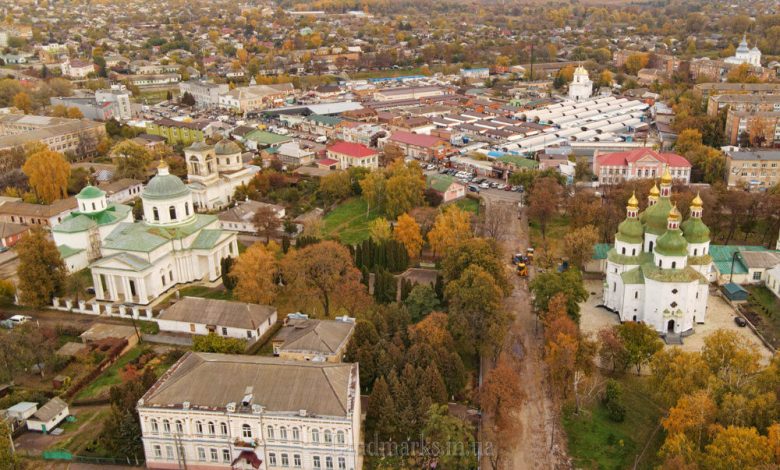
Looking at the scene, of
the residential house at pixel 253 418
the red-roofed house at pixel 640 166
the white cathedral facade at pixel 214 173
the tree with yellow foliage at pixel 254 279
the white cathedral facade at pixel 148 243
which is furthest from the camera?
the red-roofed house at pixel 640 166

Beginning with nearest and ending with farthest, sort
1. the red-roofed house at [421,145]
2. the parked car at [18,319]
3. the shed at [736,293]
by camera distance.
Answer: the parked car at [18,319]
the shed at [736,293]
the red-roofed house at [421,145]

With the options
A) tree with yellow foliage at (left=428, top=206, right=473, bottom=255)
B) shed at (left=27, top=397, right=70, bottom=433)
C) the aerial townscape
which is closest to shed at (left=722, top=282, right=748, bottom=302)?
the aerial townscape

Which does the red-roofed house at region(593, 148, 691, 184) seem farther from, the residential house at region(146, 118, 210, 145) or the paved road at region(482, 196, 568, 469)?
the residential house at region(146, 118, 210, 145)

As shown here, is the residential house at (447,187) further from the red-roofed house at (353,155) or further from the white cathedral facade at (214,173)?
the white cathedral facade at (214,173)

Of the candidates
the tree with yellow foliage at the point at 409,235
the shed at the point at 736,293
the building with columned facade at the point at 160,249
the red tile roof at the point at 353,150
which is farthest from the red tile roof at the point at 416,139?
the shed at the point at 736,293

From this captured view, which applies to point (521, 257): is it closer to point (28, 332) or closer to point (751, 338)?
point (751, 338)

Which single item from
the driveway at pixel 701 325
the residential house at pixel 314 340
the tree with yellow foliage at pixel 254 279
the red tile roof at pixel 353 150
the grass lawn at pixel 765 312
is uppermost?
the red tile roof at pixel 353 150

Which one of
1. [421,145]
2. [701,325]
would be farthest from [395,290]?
[421,145]
